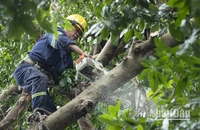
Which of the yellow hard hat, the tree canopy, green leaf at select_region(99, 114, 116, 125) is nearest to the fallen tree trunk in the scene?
the tree canopy

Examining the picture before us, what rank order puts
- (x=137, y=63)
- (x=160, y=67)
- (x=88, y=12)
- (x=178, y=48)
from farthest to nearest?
(x=88, y=12) < (x=137, y=63) < (x=160, y=67) < (x=178, y=48)

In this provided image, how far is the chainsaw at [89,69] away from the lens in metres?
3.20

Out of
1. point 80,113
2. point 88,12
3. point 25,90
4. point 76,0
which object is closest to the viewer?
point 80,113

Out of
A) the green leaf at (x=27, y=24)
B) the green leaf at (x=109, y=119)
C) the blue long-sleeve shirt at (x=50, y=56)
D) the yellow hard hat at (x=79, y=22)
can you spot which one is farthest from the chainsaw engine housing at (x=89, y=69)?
the green leaf at (x=27, y=24)

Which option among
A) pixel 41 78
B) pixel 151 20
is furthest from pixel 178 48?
pixel 41 78

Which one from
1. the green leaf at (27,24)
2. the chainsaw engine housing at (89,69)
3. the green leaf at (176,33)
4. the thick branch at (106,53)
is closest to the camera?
the green leaf at (27,24)

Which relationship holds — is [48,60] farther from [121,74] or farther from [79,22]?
[121,74]

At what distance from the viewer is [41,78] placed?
3.16 meters

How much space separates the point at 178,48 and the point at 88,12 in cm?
331

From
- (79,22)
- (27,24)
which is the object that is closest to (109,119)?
(27,24)

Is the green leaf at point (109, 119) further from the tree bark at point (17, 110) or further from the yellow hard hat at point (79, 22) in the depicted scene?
the yellow hard hat at point (79, 22)

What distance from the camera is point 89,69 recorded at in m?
3.24

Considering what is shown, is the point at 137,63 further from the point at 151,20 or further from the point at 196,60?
the point at 196,60

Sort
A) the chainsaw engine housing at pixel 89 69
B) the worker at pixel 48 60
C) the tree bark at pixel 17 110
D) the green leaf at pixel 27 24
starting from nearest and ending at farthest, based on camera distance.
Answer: the green leaf at pixel 27 24, the chainsaw engine housing at pixel 89 69, the worker at pixel 48 60, the tree bark at pixel 17 110
